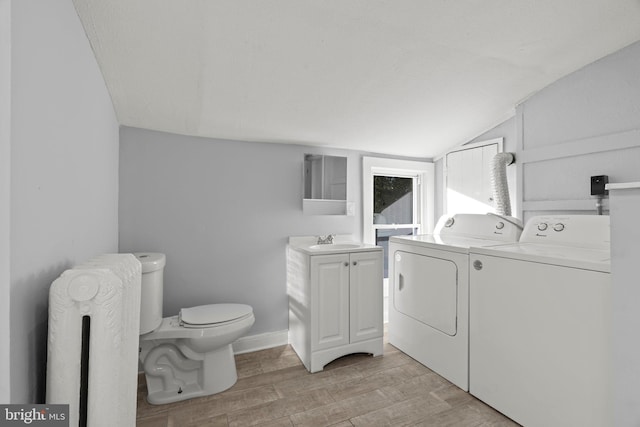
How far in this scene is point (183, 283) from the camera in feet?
7.34

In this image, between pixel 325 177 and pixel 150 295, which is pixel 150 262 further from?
pixel 325 177

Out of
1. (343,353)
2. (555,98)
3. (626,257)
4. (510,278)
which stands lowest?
(343,353)

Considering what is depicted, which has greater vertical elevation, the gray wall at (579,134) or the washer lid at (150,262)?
the gray wall at (579,134)

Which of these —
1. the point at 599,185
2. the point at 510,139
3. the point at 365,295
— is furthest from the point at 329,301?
the point at 510,139

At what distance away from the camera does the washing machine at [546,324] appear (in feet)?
4.25

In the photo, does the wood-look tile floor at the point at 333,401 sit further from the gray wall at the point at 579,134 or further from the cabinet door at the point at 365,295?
the gray wall at the point at 579,134

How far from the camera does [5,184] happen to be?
68 cm

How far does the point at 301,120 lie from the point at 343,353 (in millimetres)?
1812

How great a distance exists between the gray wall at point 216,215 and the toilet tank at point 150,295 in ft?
1.29

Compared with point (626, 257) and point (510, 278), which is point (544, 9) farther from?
point (510, 278)

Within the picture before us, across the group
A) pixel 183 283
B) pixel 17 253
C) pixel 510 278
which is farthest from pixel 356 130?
pixel 17 253

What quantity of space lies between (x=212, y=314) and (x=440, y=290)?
1584 millimetres

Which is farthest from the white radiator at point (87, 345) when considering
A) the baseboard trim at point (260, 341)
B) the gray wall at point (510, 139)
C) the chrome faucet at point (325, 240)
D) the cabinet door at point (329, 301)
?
the gray wall at point (510, 139)

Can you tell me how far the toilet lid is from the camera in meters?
1.85
